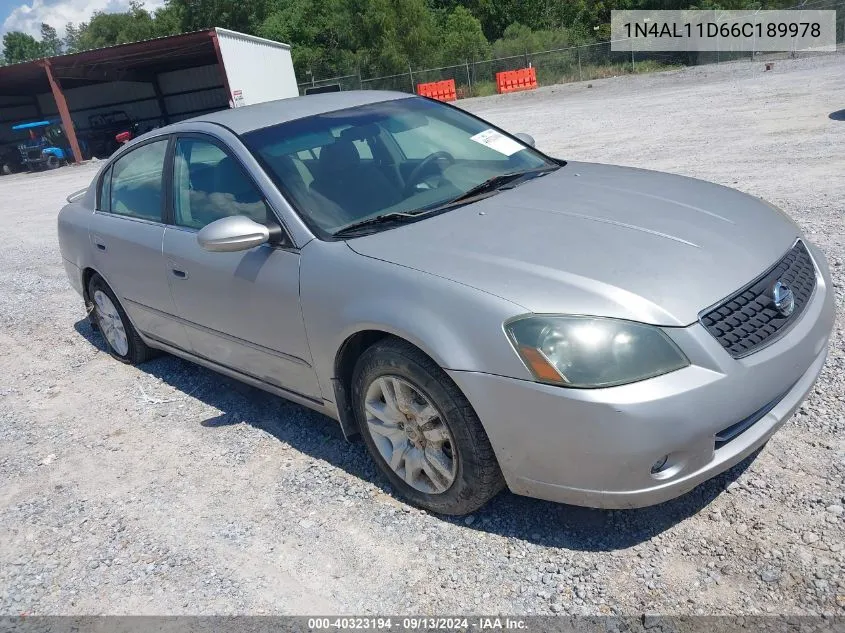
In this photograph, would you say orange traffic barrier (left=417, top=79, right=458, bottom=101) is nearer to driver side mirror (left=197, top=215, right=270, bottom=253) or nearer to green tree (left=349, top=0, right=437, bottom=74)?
green tree (left=349, top=0, right=437, bottom=74)

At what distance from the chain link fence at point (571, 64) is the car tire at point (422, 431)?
29392 millimetres

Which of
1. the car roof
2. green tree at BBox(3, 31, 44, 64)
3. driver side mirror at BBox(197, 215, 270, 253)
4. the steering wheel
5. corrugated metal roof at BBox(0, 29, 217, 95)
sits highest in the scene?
green tree at BBox(3, 31, 44, 64)

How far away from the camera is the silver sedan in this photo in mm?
2443

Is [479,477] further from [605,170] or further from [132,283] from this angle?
[132,283]

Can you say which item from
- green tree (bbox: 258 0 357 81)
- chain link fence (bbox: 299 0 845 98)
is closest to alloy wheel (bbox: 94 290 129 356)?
chain link fence (bbox: 299 0 845 98)

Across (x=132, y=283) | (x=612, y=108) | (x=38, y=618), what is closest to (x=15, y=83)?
(x=612, y=108)

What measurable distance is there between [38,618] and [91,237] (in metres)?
2.84

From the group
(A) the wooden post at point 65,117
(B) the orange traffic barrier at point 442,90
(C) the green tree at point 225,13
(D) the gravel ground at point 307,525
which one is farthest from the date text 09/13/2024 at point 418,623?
(C) the green tree at point 225,13

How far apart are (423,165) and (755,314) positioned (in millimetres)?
1851

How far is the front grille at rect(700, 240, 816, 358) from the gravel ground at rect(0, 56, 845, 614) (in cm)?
71

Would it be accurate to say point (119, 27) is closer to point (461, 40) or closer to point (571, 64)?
point (461, 40)

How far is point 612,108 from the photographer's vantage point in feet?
60.5

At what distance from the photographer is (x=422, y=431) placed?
9.61 feet

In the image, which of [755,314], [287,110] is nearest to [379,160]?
[287,110]
